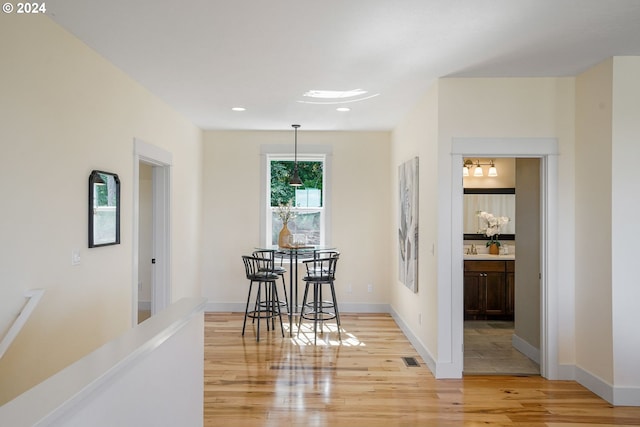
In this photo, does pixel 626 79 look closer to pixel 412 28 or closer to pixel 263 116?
pixel 412 28

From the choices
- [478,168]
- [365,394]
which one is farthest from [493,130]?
[478,168]

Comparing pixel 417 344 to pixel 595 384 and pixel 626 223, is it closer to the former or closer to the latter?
pixel 595 384

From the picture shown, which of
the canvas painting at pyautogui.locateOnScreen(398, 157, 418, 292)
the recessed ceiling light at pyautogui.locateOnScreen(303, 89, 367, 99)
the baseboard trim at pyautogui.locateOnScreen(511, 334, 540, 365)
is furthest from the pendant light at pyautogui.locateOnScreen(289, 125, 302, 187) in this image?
the baseboard trim at pyautogui.locateOnScreen(511, 334, 540, 365)

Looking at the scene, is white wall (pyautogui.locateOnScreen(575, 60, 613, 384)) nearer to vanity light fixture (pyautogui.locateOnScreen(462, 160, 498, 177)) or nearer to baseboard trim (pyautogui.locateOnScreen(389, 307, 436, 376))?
baseboard trim (pyautogui.locateOnScreen(389, 307, 436, 376))

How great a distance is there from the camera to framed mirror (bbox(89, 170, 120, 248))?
347cm

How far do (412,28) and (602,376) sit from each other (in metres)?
3.04

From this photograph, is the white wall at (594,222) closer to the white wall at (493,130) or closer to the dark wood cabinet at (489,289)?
the white wall at (493,130)

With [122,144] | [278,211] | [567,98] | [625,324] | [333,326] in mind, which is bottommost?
[333,326]

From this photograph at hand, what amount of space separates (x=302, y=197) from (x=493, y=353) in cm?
341

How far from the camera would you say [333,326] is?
611 cm

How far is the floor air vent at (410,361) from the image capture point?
14.8 feet

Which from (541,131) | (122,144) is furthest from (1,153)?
(541,131)

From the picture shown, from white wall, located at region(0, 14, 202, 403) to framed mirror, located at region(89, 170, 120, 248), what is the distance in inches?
2.5

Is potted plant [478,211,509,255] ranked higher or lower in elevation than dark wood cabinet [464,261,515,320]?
higher
